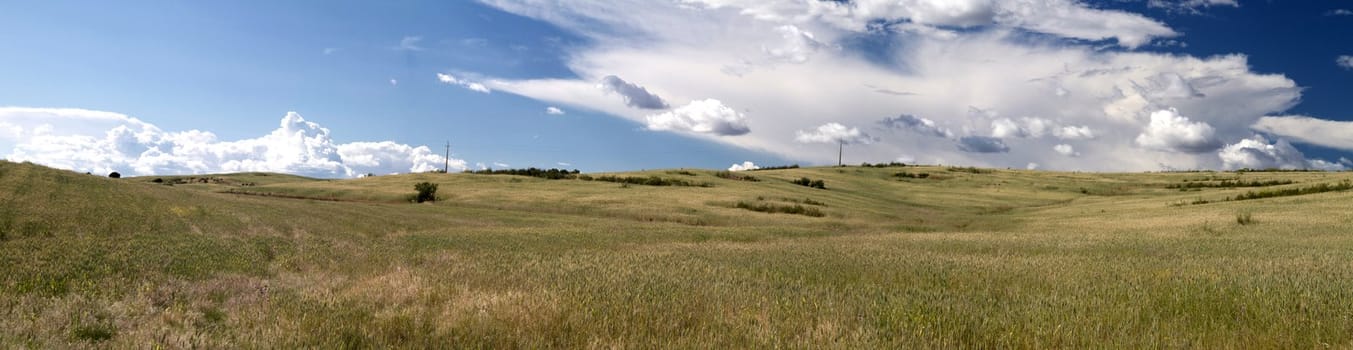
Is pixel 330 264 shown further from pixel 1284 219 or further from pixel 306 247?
pixel 1284 219

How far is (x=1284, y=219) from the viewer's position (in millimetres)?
28484

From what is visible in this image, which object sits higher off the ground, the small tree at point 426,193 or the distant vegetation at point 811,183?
the distant vegetation at point 811,183

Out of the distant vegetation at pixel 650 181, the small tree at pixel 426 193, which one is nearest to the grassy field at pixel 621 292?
the small tree at pixel 426 193

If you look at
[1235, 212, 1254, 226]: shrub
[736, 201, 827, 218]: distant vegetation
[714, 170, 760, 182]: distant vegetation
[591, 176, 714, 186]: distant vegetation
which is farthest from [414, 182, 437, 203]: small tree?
[1235, 212, 1254, 226]: shrub

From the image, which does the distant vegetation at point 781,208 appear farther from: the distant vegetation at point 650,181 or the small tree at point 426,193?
the distant vegetation at point 650,181

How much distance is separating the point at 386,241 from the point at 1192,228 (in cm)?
2967

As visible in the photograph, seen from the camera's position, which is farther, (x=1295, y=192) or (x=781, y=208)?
(x=781, y=208)

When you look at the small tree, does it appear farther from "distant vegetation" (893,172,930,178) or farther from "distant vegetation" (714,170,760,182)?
"distant vegetation" (893,172,930,178)

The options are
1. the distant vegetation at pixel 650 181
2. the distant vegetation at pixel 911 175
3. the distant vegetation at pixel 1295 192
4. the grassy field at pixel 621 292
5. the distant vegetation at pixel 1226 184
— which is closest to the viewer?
the grassy field at pixel 621 292

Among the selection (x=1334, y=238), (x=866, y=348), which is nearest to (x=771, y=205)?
(x=1334, y=238)

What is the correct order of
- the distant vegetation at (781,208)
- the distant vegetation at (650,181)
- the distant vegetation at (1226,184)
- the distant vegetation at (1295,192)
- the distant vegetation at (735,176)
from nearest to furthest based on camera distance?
the distant vegetation at (1295,192)
the distant vegetation at (781,208)
the distant vegetation at (1226,184)
the distant vegetation at (650,181)
the distant vegetation at (735,176)

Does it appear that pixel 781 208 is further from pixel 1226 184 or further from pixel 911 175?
pixel 911 175

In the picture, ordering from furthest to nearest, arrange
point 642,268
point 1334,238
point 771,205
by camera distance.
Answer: point 771,205
point 1334,238
point 642,268

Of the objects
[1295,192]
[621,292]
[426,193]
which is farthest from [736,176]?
[621,292]
